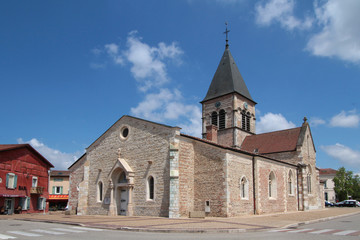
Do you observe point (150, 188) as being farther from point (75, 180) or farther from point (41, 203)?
Answer: point (41, 203)

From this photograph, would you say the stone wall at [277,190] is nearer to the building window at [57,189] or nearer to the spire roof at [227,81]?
the spire roof at [227,81]

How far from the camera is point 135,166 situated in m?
23.2

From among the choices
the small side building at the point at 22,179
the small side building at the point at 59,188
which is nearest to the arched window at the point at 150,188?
the small side building at the point at 22,179

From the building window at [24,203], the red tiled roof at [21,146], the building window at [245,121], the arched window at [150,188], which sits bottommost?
the building window at [24,203]

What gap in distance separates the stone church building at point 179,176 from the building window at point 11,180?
16.2 feet

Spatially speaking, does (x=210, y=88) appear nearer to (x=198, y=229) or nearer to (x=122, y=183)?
(x=122, y=183)

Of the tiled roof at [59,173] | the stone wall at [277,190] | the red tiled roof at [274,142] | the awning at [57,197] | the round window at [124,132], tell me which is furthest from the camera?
the tiled roof at [59,173]

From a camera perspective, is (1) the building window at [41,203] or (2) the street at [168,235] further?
(1) the building window at [41,203]

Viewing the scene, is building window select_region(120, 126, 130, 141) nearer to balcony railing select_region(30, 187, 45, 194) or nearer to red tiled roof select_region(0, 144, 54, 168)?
red tiled roof select_region(0, 144, 54, 168)

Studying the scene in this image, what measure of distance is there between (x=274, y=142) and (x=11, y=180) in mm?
26686

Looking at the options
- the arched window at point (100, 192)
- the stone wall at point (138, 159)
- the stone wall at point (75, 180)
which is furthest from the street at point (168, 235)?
the stone wall at point (75, 180)

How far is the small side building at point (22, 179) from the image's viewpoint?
27.2 metres

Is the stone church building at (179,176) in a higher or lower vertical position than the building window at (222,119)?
lower

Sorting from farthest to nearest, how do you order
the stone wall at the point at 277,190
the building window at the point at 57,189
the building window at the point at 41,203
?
the building window at the point at 57,189
the building window at the point at 41,203
the stone wall at the point at 277,190
